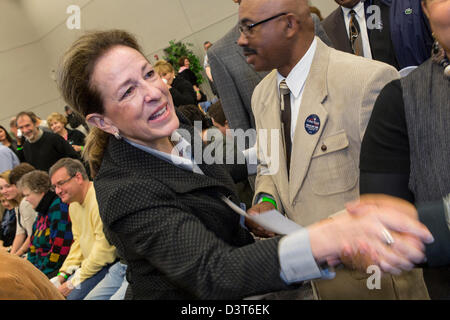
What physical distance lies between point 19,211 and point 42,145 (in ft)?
4.96

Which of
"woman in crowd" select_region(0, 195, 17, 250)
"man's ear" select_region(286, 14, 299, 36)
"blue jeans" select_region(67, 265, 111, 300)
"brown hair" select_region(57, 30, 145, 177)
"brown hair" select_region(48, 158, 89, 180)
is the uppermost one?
"brown hair" select_region(57, 30, 145, 177)

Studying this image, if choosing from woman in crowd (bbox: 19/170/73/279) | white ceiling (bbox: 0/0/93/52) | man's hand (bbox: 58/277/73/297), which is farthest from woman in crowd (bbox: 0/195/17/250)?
white ceiling (bbox: 0/0/93/52)

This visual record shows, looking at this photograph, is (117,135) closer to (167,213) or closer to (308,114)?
(167,213)

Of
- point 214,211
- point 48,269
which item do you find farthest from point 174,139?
point 48,269

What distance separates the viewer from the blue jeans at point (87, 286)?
316 cm

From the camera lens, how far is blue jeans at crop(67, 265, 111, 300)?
316 centimetres

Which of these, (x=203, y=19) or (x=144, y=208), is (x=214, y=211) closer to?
(x=144, y=208)

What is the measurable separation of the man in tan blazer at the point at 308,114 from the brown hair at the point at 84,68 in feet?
1.90

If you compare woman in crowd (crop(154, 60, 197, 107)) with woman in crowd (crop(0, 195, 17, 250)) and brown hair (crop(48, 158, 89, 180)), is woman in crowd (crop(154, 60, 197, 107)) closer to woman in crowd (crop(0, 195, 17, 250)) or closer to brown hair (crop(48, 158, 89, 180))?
brown hair (crop(48, 158, 89, 180))

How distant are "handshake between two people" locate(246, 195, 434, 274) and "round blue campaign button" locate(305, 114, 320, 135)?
49cm

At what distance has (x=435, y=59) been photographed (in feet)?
3.48

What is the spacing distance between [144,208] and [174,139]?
443 mm

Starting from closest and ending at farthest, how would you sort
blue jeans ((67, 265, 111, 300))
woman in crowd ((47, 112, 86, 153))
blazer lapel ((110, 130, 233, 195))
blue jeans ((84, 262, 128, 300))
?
1. blazer lapel ((110, 130, 233, 195))
2. blue jeans ((84, 262, 128, 300))
3. blue jeans ((67, 265, 111, 300))
4. woman in crowd ((47, 112, 86, 153))

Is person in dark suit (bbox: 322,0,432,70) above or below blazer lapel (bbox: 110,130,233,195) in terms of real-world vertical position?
below
